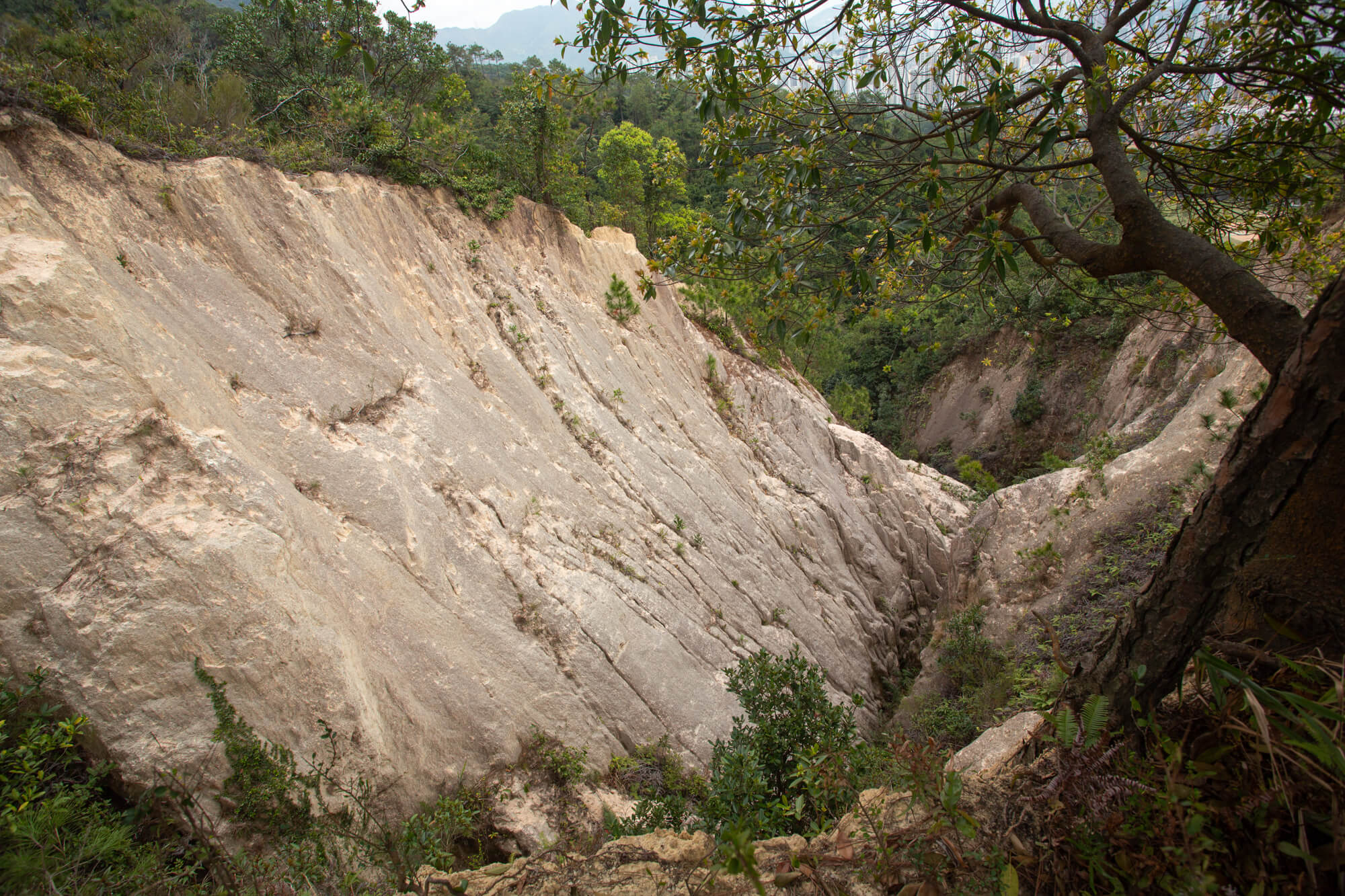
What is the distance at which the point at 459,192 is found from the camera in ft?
36.3

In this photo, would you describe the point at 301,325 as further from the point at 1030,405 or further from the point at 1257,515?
the point at 1030,405

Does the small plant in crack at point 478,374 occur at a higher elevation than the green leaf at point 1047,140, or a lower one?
lower

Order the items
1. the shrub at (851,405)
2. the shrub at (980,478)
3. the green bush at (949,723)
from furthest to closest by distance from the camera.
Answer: the shrub at (851,405) → the shrub at (980,478) → the green bush at (949,723)

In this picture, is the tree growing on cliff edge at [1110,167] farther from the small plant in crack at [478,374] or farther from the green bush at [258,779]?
the small plant in crack at [478,374]

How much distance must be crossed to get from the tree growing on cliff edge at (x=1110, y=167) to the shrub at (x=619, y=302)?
7441 mm

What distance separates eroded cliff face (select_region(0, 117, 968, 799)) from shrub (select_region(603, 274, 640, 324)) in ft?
0.81

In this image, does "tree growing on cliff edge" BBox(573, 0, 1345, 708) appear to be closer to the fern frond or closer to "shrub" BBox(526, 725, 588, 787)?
the fern frond

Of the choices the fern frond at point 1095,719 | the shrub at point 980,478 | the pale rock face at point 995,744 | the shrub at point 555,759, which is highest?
the fern frond at point 1095,719

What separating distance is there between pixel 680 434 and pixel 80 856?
32.8 feet

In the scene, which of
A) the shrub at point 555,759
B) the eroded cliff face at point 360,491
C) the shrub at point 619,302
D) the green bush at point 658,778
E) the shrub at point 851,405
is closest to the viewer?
the eroded cliff face at point 360,491

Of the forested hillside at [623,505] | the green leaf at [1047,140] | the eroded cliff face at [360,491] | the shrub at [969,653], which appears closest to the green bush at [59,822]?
the forested hillside at [623,505]

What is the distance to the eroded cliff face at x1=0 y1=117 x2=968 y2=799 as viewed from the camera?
15.9ft

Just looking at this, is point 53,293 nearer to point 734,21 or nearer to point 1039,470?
point 734,21

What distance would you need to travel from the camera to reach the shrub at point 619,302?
1313 centimetres
